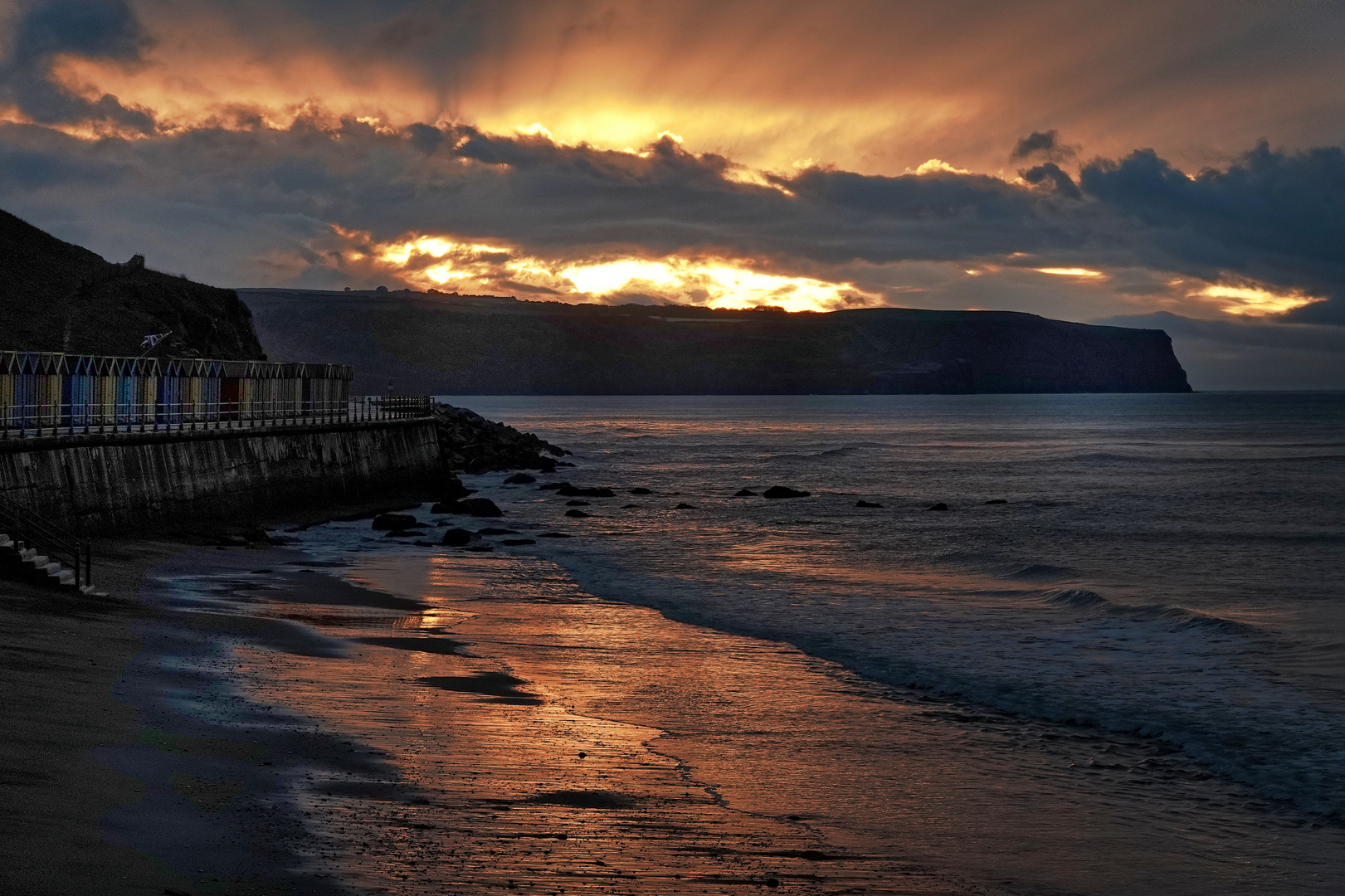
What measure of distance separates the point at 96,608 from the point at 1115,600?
20885mm

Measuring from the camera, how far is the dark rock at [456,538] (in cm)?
3519

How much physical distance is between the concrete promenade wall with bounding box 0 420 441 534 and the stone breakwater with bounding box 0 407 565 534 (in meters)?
0.03

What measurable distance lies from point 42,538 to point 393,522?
14107 mm

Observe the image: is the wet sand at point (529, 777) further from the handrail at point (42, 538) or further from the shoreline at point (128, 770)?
the handrail at point (42, 538)

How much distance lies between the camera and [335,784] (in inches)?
414

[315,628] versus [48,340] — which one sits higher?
[48,340]

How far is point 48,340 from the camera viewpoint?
65.6m

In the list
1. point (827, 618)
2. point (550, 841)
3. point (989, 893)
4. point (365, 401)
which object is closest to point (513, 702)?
point (550, 841)

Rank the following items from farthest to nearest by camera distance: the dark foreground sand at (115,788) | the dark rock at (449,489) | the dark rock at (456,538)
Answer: the dark rock at (449,489) < the dark rock at (456,538) < the dark foreground sand at (115,788)

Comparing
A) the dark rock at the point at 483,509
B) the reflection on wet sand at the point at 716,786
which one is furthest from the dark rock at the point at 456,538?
the reflection on wet sand at the point at 716,786

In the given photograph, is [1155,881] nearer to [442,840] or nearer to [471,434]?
[442,840]

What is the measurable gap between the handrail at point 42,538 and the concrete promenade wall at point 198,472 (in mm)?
1850

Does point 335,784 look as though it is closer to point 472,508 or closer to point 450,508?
point 472,508

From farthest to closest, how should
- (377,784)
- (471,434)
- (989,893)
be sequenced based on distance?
(471,434), (377,784), (989,893)
